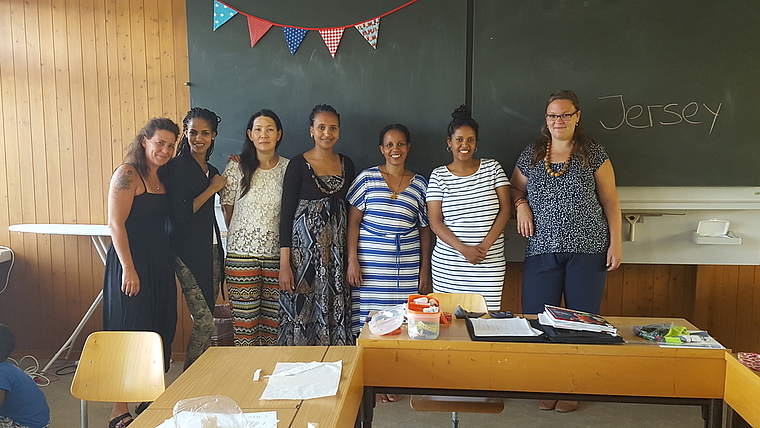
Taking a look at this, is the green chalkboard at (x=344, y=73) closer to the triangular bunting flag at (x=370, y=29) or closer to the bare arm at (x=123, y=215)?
the triangular bunting flag at (x=370, y=29)

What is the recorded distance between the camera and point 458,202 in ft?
9.09

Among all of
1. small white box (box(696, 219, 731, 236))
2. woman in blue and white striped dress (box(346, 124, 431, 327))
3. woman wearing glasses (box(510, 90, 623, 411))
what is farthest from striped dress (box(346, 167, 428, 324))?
small white box (box(696, 219, 731, 236))

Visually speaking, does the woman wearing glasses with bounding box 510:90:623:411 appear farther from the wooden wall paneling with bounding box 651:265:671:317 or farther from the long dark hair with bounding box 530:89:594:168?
the wooden wall paneling with bounding box 651:265:671:317

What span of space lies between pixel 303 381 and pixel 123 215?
4.56 ft

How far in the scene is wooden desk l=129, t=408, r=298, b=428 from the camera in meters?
1.36

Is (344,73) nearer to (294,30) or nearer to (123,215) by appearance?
(294,30)

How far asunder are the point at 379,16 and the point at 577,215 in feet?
5.15

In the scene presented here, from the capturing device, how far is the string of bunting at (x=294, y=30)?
3.15 m

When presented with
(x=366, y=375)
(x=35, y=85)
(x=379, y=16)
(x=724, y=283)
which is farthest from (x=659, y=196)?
(x=35, y=85)

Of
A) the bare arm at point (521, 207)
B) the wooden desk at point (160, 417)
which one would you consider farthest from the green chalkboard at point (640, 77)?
the wooden desk at point (160, 417)

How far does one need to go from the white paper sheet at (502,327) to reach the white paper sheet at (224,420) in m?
0.79

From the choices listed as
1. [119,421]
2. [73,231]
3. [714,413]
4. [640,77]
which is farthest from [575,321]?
[73,231]

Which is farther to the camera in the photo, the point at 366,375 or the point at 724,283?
the point at 724,283

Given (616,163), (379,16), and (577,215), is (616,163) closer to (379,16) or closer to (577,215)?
(577,215)
